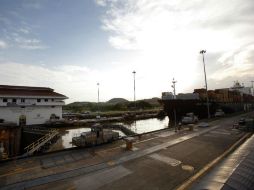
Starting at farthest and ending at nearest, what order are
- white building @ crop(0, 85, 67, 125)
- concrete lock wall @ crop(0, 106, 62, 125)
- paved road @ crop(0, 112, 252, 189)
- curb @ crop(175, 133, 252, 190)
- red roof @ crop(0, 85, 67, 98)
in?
red roof @ crop(0, 85, 67, 98), white building @ crop(0, 85, 67, 125), concrete lock wall @ crop(0, 106, 62, 125), paved road @ crop(0, 112, 252, 189), curb @ crop(175, 133, 252, 190)

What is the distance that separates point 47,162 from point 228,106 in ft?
288

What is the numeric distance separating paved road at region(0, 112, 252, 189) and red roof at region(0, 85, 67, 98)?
124 ft

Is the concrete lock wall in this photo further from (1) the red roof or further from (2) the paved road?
(2) the paved road

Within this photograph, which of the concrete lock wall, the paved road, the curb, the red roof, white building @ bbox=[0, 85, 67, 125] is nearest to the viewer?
the curb

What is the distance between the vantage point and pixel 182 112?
76188 millimetres

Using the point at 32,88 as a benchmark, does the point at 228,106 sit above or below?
below

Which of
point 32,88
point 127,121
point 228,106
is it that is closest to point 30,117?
point 32,88

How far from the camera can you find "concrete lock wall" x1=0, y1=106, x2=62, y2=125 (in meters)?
46.9

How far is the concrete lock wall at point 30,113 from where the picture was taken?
4691cm

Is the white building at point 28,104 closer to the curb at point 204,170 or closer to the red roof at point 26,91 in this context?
the red roof at point 26,91

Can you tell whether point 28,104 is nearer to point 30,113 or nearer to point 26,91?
point 30,113

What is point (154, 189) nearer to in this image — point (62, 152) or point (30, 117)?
point (62, 152)

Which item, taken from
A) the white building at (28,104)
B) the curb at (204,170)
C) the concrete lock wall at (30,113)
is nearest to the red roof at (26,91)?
the white building at (28,104)

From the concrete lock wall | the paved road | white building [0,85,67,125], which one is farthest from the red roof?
the paved road
